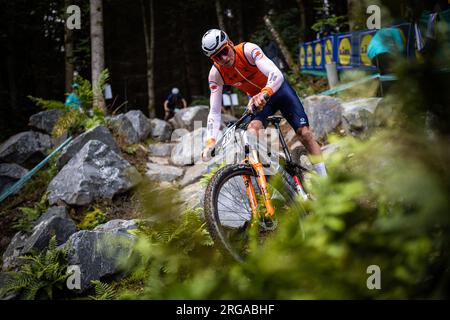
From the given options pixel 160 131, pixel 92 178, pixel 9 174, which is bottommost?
pixel 9 174

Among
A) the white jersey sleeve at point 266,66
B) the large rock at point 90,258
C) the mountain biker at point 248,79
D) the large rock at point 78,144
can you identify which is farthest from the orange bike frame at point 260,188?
the large rock at point 78,144

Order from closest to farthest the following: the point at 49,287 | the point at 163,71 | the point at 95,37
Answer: the point at 49,287
the point at 95,37
the point at 163,71

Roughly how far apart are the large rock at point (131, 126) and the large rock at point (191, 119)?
6.12 ft

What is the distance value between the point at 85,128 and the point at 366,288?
400 inches

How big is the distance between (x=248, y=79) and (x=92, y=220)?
4.28 metres

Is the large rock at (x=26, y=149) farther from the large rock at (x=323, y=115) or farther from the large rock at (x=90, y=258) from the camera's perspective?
the large rock at (x=323, y=115)

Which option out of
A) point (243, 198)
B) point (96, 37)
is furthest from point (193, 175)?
point (96, 37)

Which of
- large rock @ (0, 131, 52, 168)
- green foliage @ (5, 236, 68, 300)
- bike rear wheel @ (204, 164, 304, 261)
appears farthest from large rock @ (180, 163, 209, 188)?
large rock @ (0, 131, 52, 168)

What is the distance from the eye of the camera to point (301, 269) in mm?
1144

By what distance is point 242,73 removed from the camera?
489cm

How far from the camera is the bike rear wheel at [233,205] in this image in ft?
11.1

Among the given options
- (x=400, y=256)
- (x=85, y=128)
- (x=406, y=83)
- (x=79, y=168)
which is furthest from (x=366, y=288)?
(x=85, y=128)

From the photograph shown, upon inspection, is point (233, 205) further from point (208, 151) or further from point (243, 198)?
point (208, 151)
